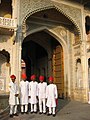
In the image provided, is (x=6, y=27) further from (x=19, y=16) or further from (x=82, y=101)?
(x=82, y=101)

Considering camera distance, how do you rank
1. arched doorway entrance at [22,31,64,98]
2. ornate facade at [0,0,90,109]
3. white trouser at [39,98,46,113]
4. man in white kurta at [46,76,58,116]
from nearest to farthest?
man in white kurta at [46,76,58,116] < white trouser at [39,98,46,113] < ornate facade at [0,0,90,109] < arched doorway entrance at [22,31,64,98]

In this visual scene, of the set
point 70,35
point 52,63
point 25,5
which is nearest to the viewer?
point 25,5

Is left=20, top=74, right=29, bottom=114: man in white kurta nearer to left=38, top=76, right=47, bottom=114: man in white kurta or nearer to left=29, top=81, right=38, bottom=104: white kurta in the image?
left=29, top=81, right=38, bottom=104: white kurta

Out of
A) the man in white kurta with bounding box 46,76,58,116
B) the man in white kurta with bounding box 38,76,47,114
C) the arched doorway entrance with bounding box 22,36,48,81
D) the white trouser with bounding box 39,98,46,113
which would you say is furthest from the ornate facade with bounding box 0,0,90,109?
the arched doorway entrance with bounding box 22,36,48,81

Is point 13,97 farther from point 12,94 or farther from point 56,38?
point 56,38

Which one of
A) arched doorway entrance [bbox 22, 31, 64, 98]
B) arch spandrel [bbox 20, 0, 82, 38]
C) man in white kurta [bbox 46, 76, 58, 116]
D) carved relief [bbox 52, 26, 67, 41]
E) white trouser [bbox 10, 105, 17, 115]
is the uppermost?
arch spandrel [bbox 20, 0, 82, 38]

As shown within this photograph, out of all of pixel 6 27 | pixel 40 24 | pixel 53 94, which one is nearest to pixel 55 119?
pixel 53 94

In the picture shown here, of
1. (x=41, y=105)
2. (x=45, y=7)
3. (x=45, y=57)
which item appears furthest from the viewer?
(x=45, y=57)

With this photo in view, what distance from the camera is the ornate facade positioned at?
10.2 meters

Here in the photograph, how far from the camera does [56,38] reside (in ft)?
42.8

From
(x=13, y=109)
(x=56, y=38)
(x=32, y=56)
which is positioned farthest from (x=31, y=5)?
(x=32, y=56)

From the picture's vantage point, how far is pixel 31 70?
59.9 feet

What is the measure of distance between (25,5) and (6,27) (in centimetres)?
166

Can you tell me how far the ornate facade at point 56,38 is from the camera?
1016cm
